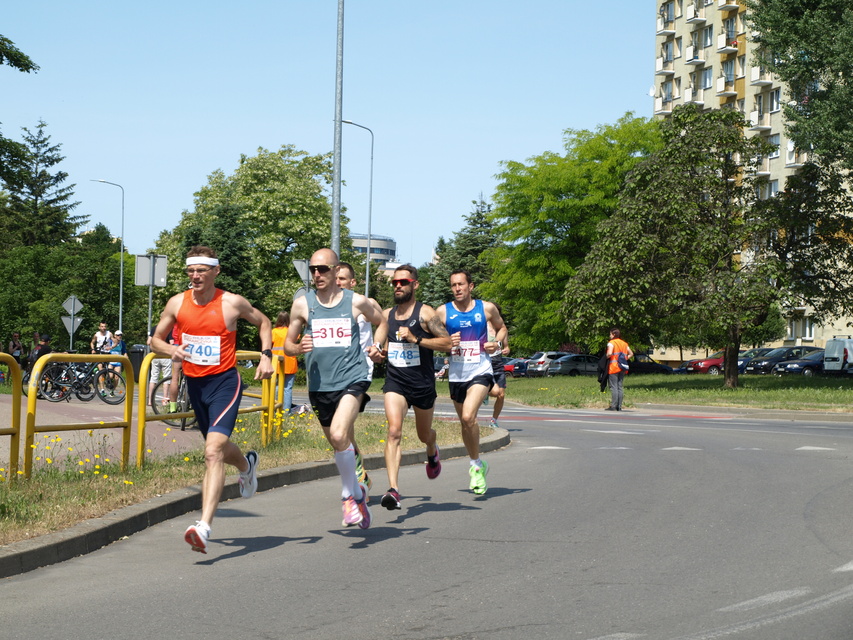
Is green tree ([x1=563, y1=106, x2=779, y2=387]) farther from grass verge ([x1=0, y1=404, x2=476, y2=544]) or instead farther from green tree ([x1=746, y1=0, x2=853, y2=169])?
grass verge ([x1=0, y1=404, x2=476, y2=544])

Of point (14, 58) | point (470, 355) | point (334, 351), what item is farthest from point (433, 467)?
point (14, 58)

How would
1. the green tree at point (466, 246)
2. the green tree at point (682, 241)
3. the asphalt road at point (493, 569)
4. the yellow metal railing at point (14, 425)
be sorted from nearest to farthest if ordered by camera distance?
the asphalt road at point (493, 569), the yellow metal railing at point (14, 425), the green tree at point (682, 241), the green tree at point (466, 246)

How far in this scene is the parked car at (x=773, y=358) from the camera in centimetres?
5912

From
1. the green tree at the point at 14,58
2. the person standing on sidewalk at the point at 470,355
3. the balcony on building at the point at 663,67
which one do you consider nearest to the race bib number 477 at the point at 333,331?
the person standing on sidewalk at the point at 470,355

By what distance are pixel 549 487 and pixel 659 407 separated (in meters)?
21.2

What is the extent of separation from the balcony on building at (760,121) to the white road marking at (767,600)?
72.7 metres

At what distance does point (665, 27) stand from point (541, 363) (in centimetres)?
3453

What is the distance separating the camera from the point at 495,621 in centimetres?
553

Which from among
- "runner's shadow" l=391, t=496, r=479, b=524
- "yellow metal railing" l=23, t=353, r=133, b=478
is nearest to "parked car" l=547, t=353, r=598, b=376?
"yellow metal railing" l=23, t=353, r=133, b=478

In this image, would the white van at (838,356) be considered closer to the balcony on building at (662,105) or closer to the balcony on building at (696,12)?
the balcony on building at (696,12)

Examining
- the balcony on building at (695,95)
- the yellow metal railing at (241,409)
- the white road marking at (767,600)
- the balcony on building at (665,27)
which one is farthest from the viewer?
the balcony on building at (665,27)

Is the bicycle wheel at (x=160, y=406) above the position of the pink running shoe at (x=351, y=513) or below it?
above

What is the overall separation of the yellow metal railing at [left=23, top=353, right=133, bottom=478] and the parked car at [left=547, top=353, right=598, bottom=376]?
175ft

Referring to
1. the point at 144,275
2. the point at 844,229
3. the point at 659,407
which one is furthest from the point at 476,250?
the point at 144,275
